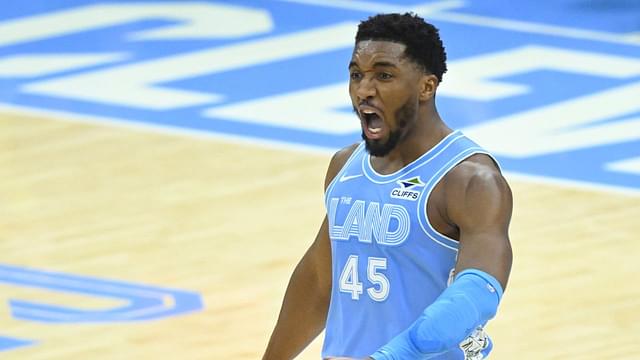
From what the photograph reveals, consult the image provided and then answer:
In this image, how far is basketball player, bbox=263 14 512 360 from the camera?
168 inches

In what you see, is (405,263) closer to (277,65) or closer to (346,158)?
(346,158)

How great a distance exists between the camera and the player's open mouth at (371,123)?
4.34 meters

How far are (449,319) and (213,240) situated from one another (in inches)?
185

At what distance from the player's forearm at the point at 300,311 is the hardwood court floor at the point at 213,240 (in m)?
2.34

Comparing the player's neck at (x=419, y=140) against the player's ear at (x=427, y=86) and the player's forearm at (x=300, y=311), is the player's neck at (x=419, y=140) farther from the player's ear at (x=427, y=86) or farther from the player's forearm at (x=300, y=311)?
the player's forearm at (x=300, y=311)

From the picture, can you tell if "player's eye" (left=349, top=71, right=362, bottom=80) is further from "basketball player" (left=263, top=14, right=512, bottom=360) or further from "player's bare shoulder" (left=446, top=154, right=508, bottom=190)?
"player's bare shoulder" (left=446, top=154, right=508, bottom=190)

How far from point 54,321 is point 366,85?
379cm

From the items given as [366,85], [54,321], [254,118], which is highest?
[254,118]

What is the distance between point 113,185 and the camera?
951 cm

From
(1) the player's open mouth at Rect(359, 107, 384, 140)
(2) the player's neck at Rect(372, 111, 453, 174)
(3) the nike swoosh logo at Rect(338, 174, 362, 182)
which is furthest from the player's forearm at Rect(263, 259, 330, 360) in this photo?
(1) the player's open mouth at Rect(359, 107, 384, 140)

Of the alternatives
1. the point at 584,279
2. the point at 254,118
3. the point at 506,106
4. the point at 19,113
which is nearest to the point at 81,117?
the point at 19,113

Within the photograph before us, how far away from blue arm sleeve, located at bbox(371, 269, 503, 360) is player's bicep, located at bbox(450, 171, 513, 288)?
0.04 metres

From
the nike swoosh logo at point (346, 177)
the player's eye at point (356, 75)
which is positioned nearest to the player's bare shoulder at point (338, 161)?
the nike swoosh logo at point (346, 177)

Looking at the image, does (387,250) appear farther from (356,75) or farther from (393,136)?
(356,75)
